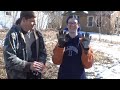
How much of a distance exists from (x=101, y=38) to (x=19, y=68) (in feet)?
2.75

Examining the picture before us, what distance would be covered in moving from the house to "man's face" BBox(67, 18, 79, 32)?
2.5 inches

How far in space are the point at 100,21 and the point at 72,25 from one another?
1.39ft

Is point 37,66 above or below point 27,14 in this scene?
below

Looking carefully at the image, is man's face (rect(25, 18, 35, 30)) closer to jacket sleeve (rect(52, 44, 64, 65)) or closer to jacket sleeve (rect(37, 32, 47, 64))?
jacket sleeve (rect(37, 32, 47, 64))

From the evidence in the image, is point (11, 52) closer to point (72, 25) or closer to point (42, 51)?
point (42, 51)

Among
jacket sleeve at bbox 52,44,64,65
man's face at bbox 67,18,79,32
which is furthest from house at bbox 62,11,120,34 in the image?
jacket sleeve at bbox 52,44,64,65

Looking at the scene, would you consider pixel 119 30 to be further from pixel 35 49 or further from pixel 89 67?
pixel 35 49

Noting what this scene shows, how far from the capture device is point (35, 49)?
6.98 ft

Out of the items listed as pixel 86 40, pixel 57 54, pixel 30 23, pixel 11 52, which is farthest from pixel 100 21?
pixel 11 52

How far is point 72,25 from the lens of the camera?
83.4 inches

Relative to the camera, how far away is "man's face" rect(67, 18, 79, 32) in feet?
6.93

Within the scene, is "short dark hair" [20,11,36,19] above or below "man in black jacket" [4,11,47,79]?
above
